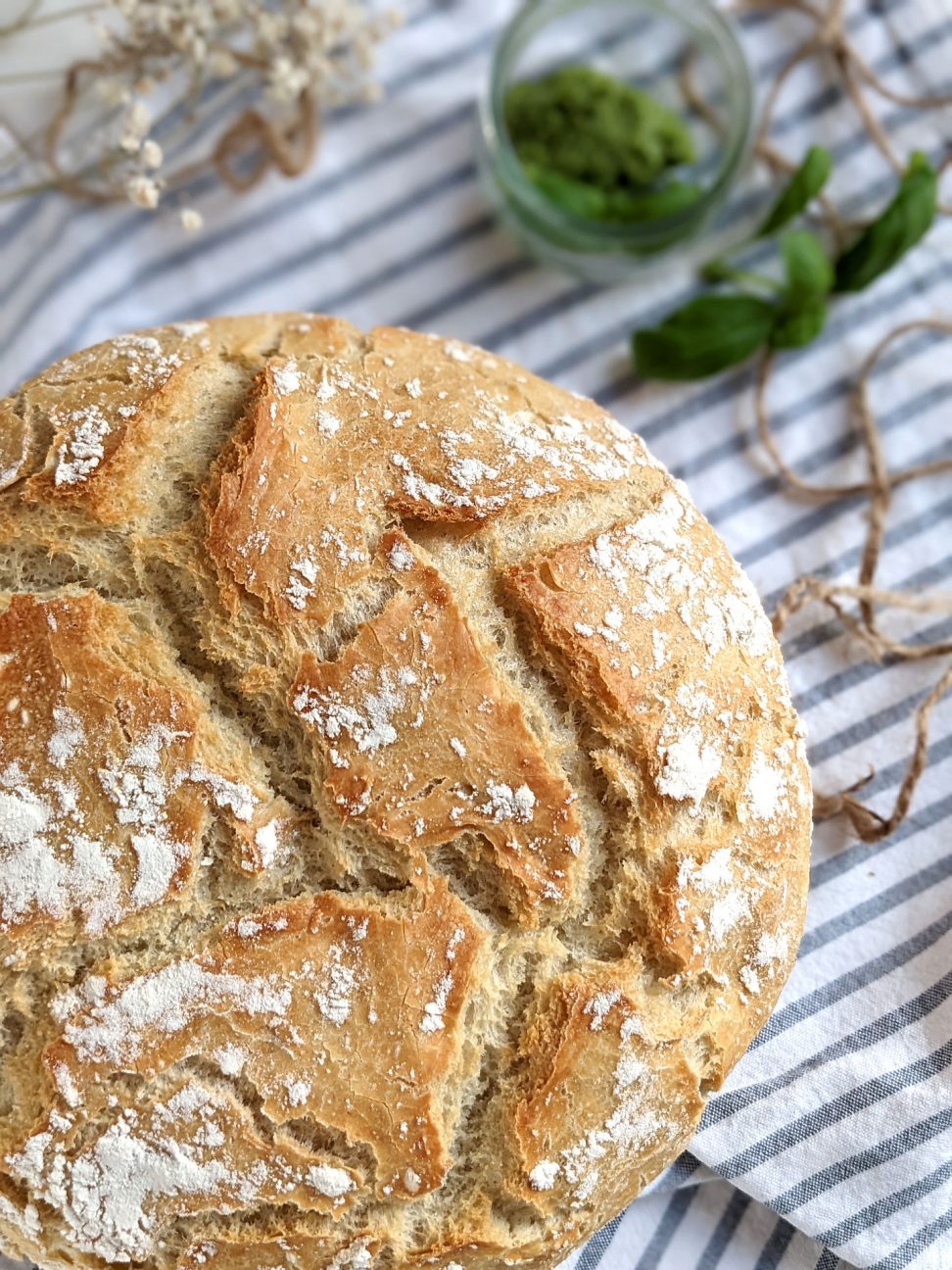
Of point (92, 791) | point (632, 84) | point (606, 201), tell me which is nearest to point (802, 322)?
point (606, 201)

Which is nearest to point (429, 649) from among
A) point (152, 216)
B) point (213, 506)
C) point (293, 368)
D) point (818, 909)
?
point (213, 506)

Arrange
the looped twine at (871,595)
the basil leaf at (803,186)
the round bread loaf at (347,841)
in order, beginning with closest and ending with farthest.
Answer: the round bread loaf at (347,841) < the looped twine at (871,595) < the basil leaf at (803,186)

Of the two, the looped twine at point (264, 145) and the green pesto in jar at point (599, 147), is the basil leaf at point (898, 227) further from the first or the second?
the looped twine at point (264, 145)

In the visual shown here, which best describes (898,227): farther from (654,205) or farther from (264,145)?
(264,145)

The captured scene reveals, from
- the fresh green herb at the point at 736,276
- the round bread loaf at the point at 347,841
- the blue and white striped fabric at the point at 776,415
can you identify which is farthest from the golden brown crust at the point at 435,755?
the fresh green herb at the point at 736,276

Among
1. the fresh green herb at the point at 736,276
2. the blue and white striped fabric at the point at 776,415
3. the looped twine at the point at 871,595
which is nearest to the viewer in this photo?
the blue and white striped fabric at the point at 776,415

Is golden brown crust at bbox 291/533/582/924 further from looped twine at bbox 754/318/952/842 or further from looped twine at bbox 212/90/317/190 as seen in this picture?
looped twine at bbox 212/90/317/190
